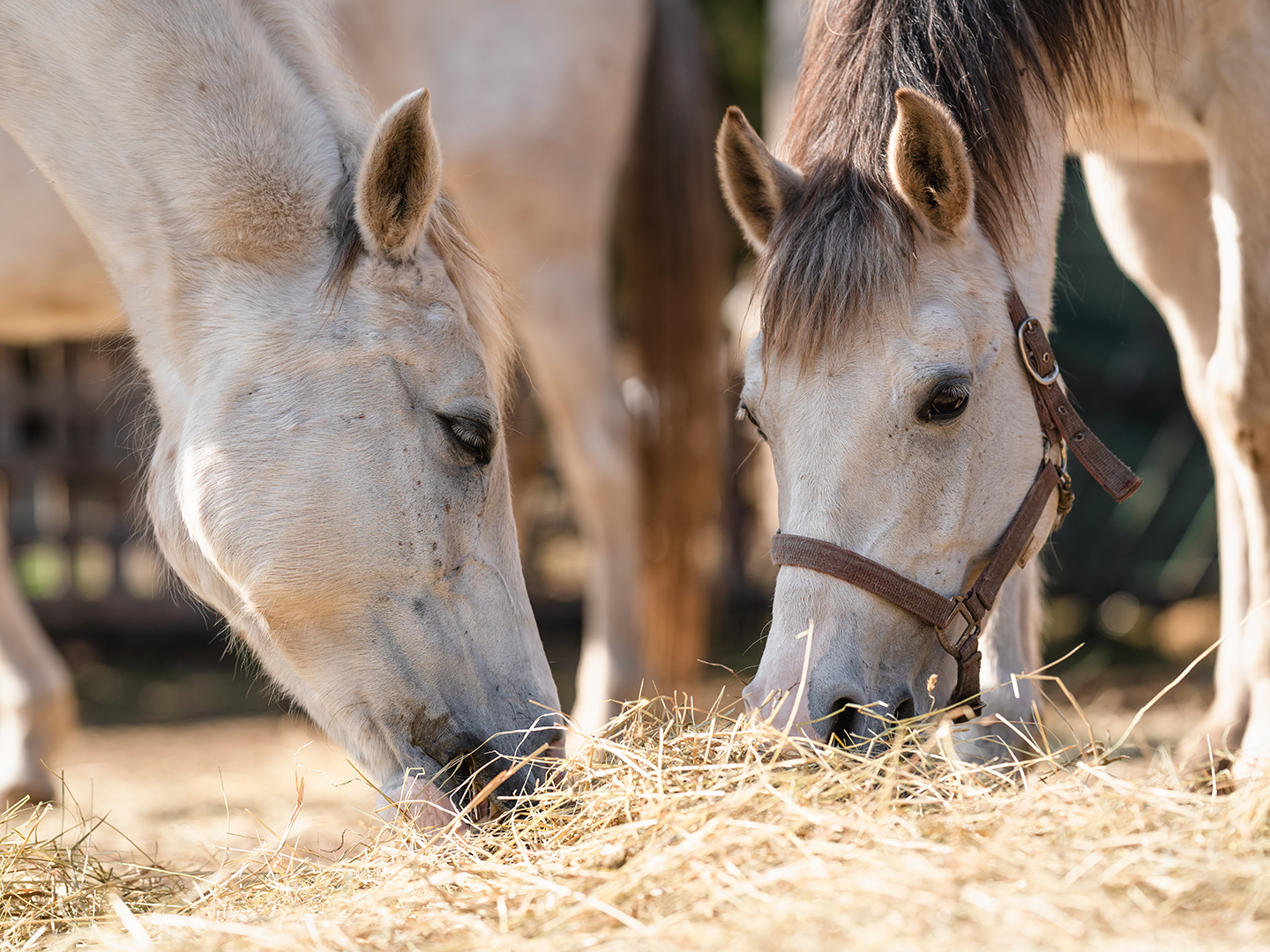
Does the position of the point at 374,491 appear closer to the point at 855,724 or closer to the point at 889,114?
the point at 855,724

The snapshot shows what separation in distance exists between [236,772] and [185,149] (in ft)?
8.81

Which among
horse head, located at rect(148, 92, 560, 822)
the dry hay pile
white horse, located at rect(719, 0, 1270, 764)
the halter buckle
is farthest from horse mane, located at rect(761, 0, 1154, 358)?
the dry hay pile

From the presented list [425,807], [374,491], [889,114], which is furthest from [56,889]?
[889,114]

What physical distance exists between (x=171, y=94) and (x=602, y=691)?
7.13ft

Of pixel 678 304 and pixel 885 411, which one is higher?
pixel 678 304

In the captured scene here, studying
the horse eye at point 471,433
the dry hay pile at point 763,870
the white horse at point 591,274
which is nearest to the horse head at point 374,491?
the horse eye at point 471,433

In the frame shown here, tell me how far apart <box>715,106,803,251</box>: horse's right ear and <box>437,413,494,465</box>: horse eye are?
0.60m

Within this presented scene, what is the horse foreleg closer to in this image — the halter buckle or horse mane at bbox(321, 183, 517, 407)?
the halter buckle

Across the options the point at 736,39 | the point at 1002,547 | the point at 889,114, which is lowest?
the point at 1002,547

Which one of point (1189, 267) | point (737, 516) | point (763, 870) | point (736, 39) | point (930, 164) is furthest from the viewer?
point (737, 516)

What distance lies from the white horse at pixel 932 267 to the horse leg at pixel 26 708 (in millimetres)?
2256

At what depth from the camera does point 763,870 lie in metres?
1.33

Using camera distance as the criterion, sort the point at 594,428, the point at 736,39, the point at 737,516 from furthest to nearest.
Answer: the point at 737,516, the point at 736,39, the point at 594,428

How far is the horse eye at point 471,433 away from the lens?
5.90 ft
